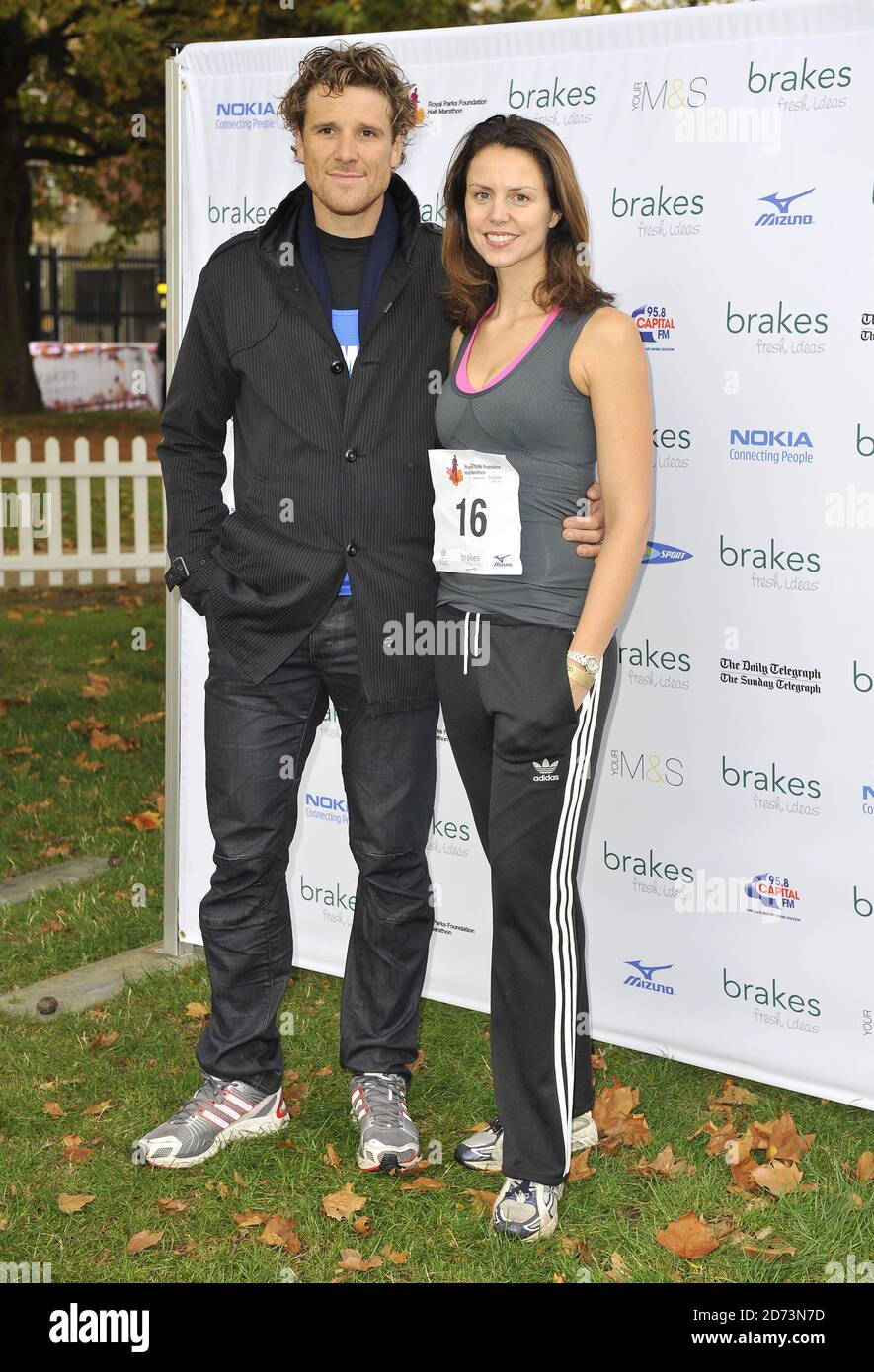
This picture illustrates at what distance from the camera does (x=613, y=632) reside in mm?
3289

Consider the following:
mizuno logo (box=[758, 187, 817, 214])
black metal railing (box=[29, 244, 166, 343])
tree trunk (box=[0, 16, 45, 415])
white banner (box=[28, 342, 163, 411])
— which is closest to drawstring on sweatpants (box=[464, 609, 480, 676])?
mizuno logo (box=[758, 187, 817, 214])

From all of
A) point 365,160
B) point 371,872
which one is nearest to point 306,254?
point 365,160

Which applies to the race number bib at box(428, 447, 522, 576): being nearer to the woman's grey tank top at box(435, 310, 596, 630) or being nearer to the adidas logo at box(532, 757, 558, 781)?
the woman's grey tank top at box(435, 310, 596, 630)

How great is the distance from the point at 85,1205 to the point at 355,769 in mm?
1247

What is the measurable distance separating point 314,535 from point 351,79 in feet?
3.45

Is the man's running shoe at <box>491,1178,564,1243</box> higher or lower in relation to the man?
lower

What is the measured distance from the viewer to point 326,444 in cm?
358

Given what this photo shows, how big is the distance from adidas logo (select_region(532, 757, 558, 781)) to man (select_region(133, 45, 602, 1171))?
51 centimetres

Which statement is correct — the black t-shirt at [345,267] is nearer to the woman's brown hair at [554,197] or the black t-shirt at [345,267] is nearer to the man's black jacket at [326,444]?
the man's black jacket at [326,444]

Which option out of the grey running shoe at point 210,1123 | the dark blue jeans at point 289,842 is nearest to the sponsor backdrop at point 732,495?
the dark blue jeans at point 289,842

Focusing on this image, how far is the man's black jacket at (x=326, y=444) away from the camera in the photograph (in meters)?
3.57

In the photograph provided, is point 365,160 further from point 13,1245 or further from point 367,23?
point 367,23

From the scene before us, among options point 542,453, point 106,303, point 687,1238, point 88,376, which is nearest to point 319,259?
point 542,453

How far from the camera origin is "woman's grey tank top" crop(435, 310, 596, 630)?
3.18 metres
